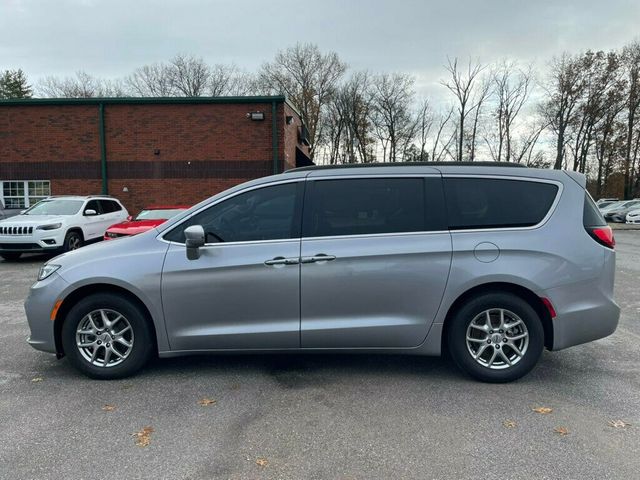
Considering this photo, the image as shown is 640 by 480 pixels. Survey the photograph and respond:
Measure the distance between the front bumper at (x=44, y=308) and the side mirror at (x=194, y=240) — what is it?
113 centimetres

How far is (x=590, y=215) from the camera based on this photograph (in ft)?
13.0

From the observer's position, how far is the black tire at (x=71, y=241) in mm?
11484

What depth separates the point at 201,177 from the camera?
18.5 meters

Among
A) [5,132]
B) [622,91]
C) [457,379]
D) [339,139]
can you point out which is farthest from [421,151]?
[457,379]

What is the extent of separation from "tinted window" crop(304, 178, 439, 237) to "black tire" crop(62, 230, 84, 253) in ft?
32.0

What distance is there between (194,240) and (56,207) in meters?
10.4

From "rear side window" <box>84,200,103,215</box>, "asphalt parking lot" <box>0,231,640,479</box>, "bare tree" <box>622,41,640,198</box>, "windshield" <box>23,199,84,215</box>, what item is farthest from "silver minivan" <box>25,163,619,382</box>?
"bare tree" <box>622,41,640,198</box>

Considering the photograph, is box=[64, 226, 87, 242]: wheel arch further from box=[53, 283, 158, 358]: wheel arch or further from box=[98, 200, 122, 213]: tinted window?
box=[53, 283, 158, 358]: wheel arch

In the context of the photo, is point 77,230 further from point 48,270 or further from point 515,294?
point 515,294

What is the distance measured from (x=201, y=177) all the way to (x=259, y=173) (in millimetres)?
2367

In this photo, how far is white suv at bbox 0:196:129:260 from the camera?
11.1m

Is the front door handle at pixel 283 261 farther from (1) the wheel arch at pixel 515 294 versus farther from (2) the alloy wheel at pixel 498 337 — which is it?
(2) the alloy wheel at pixel 498 337

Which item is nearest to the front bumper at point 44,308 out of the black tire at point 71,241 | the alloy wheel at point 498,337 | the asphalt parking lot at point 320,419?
the asphalt parking lot at point 320,419

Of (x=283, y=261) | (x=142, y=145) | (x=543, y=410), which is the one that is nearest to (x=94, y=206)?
(x=142, y=145)
